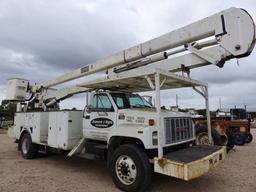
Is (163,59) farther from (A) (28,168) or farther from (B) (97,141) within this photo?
(A) (28,168)

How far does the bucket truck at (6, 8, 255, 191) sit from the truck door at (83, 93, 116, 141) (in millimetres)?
20

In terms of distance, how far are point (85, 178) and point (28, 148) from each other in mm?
3669

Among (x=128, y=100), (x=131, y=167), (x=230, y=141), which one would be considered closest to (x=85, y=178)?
(x=131, y=167)

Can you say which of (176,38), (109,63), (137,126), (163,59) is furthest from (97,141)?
(176,38)

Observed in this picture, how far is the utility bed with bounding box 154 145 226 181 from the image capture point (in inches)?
184

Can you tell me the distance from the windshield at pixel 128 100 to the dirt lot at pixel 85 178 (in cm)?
194

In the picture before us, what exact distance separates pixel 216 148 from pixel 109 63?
3.76 meters

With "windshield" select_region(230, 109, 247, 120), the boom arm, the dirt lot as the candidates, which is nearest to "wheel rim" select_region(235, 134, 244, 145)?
the dirt lot

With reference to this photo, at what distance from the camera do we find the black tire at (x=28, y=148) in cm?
921

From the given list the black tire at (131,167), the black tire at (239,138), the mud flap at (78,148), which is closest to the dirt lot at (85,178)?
the black tire at (131,167)

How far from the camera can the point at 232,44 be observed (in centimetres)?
516

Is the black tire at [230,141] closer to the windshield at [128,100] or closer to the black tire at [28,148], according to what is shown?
the windshield at [128,100]

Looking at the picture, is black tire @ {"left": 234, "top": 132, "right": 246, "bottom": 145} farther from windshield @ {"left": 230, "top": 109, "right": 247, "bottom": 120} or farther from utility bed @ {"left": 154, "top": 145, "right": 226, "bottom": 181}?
utility bed @ {"left": 154, "top": 145, "right": 226, "bottom": 181}

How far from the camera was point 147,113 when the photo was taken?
18.8 feet
